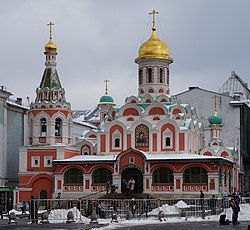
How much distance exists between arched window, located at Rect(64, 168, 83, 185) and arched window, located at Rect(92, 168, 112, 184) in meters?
1.02

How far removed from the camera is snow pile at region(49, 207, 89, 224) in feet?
96.6

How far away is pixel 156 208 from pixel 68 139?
16.6 meters

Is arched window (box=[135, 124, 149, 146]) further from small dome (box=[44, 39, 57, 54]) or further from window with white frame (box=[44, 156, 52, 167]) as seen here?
small dome (box=[44, 39, 57, 54])

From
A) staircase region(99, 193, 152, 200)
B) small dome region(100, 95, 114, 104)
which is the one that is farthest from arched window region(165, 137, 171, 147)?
small dome region(100, 95, 114, 104)

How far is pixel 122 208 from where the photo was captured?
31031mm

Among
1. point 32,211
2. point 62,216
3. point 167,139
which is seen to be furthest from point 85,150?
point 32,211

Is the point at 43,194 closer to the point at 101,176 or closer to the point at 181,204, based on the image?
the point at 101,176

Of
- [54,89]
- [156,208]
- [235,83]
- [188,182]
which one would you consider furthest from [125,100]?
[235,83]

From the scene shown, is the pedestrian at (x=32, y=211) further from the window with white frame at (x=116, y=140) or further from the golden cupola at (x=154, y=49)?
the golden cupola at (x=154, y=49)

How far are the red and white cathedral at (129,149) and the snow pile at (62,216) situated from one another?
45.0 feet

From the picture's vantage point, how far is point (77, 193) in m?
45.4

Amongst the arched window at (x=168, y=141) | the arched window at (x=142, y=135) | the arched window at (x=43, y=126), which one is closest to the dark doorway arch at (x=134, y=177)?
the arched window at (x=142, y=135)

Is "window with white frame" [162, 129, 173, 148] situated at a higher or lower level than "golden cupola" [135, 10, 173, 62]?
lower

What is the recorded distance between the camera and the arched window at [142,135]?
46281 mm
